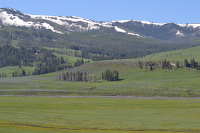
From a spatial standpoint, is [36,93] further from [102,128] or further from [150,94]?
[102,128]

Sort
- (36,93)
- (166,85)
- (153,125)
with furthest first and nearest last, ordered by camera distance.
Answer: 1. (166,85)
2. (36,93)
3. (153,125)

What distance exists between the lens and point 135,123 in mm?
61000

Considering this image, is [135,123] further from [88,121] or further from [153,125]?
[88,121]

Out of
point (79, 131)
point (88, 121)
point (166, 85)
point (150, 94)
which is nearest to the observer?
point (79, 131)

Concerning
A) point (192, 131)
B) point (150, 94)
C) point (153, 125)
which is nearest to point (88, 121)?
point (153, 125)

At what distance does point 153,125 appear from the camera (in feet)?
193

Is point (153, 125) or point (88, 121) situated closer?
point (153, 125)

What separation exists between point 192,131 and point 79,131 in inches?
646

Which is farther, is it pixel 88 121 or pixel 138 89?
pixel 138 89

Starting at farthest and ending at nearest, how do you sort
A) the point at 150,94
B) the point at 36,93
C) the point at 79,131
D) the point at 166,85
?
the point at 166,85 → the point at 36,93 → the point at 150,94 → the point at 79,131

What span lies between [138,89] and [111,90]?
1217 cm

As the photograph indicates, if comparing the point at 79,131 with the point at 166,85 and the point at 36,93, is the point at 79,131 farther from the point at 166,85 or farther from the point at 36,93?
the point at 166,85

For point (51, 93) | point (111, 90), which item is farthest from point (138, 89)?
point (51, 93)

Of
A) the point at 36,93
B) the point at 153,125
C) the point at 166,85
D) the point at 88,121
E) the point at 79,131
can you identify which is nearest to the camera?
the point at 79,131
